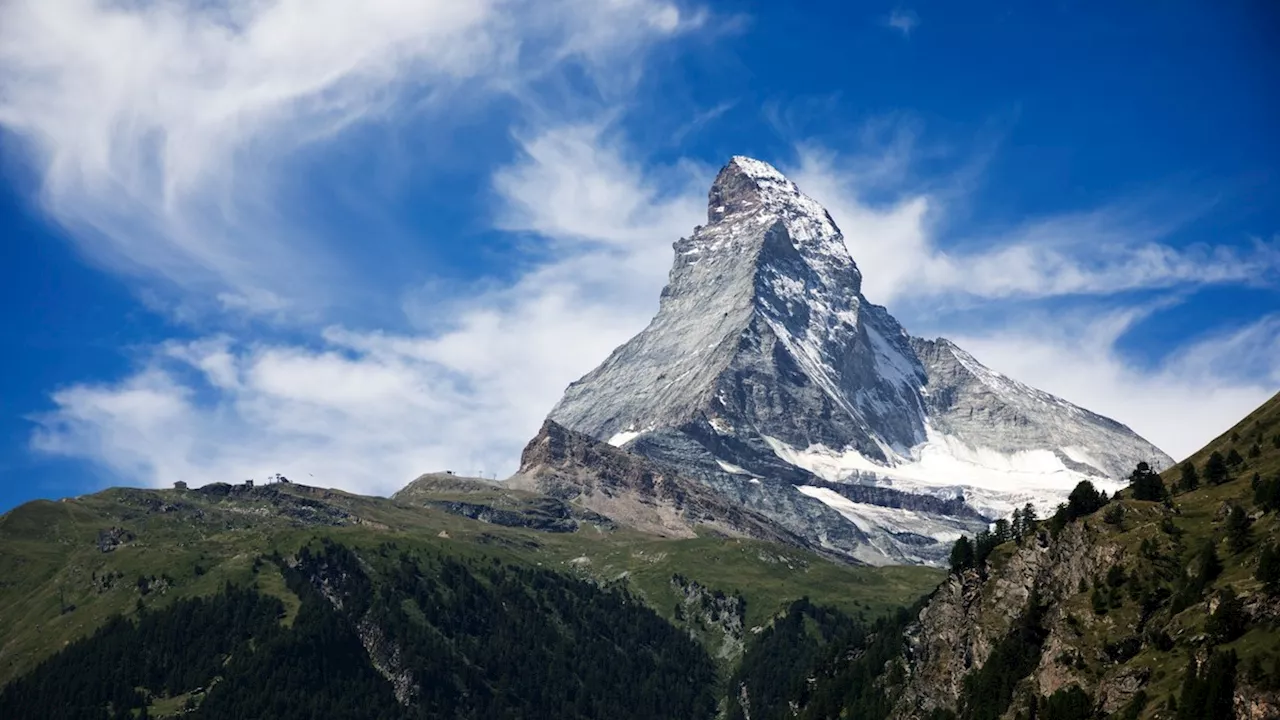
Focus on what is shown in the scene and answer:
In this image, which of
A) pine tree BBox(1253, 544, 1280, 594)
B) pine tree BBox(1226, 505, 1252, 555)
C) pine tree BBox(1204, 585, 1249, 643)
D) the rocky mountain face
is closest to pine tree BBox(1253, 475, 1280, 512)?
the rocky mountain face

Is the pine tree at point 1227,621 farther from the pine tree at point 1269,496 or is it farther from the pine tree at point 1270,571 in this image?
the pine tree at point 1269,496

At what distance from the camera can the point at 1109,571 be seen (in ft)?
654

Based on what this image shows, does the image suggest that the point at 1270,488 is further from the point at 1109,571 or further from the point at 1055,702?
the point at 1055,702

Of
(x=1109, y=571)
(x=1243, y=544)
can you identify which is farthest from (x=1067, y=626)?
(x=1243, y=544)

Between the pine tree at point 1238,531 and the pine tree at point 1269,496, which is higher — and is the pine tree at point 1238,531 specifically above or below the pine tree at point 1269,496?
below

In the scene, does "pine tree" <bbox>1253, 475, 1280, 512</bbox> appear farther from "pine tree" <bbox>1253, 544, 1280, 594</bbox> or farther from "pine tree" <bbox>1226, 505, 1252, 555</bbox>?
"pine tree" <bbox>1253, 544, 1280, 594</bbox>

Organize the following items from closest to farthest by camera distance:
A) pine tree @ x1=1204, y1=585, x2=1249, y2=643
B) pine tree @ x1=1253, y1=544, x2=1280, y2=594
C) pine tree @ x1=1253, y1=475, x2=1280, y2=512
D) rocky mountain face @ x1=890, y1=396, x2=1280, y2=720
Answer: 1. rocky mountain face @ x1=890, y1=396, x2=1280, y2=720
2. pine tree @ x1=1204, y1=585, x2=1249, y2=643
3. pine tree @ x1=1253, y1=544, x2=1280, y2=594
4. pine tree @ x1=1253, y1=475, x2=1280, y2=512

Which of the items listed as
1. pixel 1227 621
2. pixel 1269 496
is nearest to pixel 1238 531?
pixel 1269 496

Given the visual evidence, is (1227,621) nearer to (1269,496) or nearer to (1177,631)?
(1177,631)

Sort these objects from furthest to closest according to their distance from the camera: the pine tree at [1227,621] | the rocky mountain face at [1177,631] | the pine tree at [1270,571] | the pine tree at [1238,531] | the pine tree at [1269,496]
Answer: the pine tree at [1269,496], the pine tree at [1238,531], the pine tree at [1270,571], the pine tree at [1227,621], the rocky mountain face at [1177,631]

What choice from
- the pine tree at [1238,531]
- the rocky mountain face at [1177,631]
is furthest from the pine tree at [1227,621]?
the pine tree at [1238,531]

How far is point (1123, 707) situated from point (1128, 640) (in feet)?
57.7

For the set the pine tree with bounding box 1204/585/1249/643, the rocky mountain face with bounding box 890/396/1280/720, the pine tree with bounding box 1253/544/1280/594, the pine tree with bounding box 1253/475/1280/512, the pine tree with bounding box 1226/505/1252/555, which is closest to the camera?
the rocky mountain face with bounding box 890/396/1280/720

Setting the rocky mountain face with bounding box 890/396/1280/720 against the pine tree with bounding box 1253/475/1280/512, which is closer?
the rocky mountain face with bounding box 890/396/1280/720
